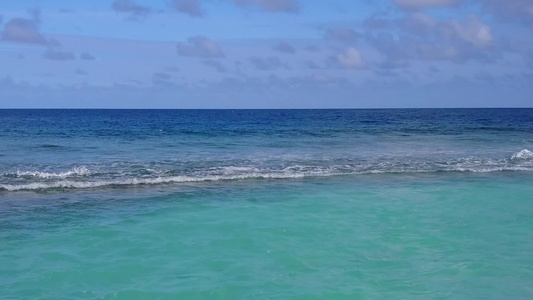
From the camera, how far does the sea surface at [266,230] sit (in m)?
8.32

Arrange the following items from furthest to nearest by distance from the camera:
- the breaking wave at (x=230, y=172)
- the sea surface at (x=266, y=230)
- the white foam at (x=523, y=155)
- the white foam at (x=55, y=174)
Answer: the white foam at (x=523, y=155), the white foam at (x=55, y=174), the breaking wave at (x=230, y=172), the sea surface at (x=266, y=230)

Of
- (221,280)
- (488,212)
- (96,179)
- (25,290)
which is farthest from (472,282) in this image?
(96,179)

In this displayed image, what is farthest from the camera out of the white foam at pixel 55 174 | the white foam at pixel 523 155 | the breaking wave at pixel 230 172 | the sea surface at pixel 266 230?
the white foam at pixel 523 155

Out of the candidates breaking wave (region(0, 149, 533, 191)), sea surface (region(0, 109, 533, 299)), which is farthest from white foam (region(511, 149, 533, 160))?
sea surface (region(0, 109, 533, 299))

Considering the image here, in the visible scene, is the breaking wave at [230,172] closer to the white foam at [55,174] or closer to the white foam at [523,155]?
the white foam at [55,174]

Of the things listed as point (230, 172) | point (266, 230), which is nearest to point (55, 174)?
point (230, 172)

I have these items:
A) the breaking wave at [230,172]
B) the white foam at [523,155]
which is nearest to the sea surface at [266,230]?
the breaking wave at [230,172]

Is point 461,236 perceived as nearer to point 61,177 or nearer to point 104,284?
point 104,284

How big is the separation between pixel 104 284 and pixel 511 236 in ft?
26.6

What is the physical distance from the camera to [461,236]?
36.6 feet

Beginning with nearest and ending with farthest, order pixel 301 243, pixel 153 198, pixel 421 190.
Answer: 1. pixel 301 243
2. pixel 153 198
3. pixel 421 190

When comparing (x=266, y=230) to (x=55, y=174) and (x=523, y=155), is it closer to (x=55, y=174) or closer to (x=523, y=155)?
(x=55, y=174)

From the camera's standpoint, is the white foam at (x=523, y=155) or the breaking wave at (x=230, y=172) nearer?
the breaking wave at (x=230, y=172)

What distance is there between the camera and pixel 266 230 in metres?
11.6
